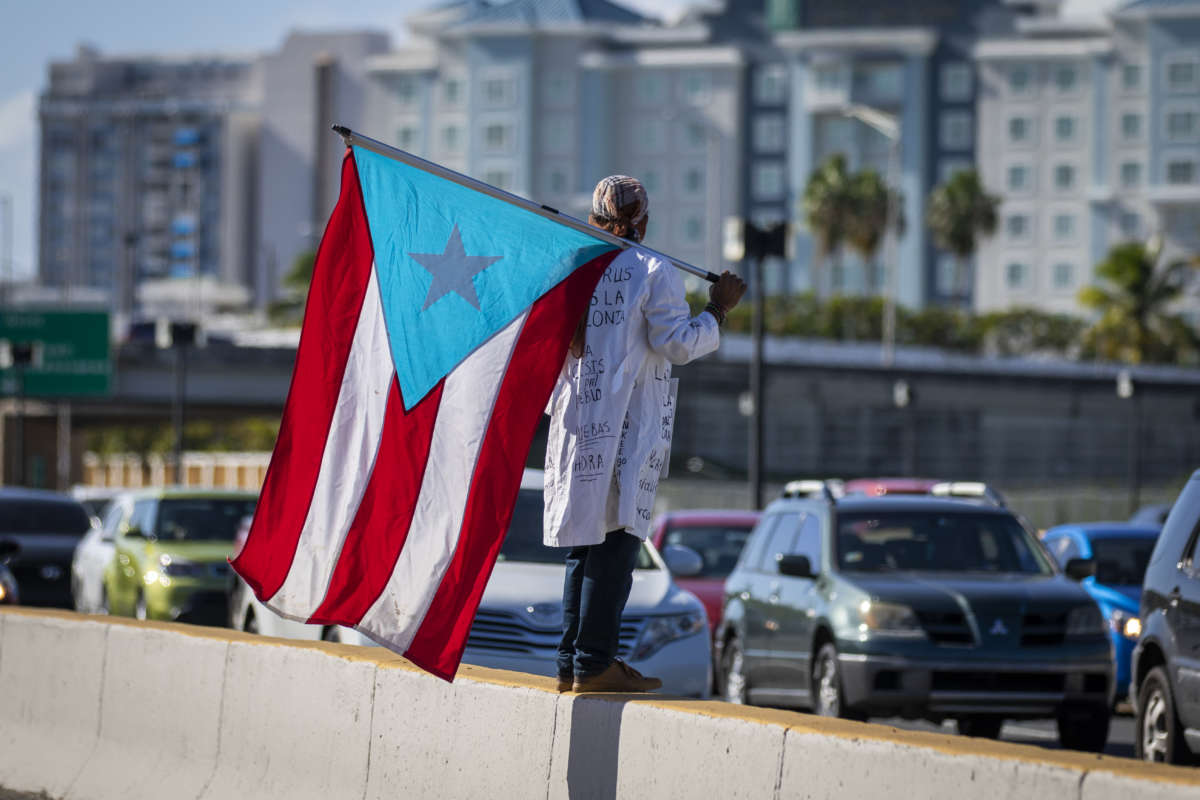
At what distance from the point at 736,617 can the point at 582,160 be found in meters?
120

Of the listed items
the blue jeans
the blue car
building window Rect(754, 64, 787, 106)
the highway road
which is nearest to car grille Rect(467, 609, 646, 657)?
the highway road

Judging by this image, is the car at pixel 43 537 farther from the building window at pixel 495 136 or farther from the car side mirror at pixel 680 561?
the building window at pixel 495 136

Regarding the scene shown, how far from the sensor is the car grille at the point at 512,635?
11148 millimetres

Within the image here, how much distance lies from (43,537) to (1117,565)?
14.0 m

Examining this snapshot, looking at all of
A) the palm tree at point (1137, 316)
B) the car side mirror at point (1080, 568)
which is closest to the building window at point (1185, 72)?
the palm tree at point (1137, 316)

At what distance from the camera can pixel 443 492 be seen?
22.1ft

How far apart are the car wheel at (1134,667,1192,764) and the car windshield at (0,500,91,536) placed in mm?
16906

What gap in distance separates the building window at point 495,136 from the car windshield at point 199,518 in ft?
373

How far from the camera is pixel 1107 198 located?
122 meters

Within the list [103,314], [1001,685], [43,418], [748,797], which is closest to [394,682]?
[748,797]

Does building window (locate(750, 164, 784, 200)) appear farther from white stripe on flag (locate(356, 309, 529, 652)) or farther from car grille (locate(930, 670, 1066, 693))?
white stripe on flag (locate(356, 309, 529, 652))

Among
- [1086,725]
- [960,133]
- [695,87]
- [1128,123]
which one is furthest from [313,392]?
[695,87]

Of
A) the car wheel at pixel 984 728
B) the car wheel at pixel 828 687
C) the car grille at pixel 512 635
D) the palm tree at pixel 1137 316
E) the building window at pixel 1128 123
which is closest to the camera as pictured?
the car grille at pixel 512 635

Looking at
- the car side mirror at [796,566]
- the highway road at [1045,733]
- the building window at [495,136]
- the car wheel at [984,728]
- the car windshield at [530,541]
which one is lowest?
the highway road at [1045,733]
